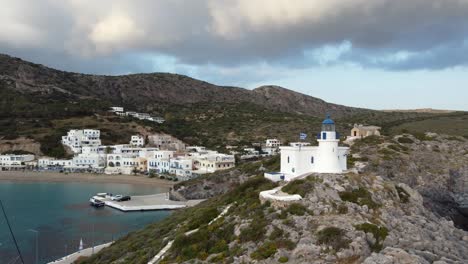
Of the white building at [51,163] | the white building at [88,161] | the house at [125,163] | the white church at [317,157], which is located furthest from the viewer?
the white building at [88,161]

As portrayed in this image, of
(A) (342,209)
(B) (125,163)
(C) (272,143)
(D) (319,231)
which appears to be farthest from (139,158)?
(D) (319,231)

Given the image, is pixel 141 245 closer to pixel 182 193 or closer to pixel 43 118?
pixel 182 193

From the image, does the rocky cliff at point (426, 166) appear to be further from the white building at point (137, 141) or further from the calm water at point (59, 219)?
the white building at point (137, 141)

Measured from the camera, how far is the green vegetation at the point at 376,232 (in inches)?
761

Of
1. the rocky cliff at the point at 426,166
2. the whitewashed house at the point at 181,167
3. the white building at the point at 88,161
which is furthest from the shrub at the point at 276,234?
the white building at the point at 88,161

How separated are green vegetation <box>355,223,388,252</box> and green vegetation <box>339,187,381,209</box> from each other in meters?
2.71

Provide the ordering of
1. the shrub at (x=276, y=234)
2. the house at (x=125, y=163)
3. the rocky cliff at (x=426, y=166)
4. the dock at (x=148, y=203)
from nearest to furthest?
the shrub at (x=276, y=234)
the rocky cliff at (x=426, y=166)
the dock at (x=148, y=203)
the house at (x=125, y=163)

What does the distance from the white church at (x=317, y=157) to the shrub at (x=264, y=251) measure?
977cm

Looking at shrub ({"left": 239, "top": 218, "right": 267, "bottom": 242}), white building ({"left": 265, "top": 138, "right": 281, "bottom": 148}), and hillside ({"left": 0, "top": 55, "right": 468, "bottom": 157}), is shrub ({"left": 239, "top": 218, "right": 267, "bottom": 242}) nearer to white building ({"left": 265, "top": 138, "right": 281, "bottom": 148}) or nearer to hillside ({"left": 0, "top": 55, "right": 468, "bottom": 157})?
hillside ({"left": 0, "top": 55, "right": 468, "bottom": 157})

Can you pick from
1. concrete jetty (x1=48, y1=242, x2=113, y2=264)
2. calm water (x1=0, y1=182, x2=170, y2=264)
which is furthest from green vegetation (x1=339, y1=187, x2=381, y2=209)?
calm water (x1=0, y1=182, x2=170, y2=264)

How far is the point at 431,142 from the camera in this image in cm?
5056

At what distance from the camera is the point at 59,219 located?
50.4m

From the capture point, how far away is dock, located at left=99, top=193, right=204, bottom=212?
184 ft

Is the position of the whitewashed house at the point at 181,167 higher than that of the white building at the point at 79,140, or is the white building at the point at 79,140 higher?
the white building at the point at 79,140
